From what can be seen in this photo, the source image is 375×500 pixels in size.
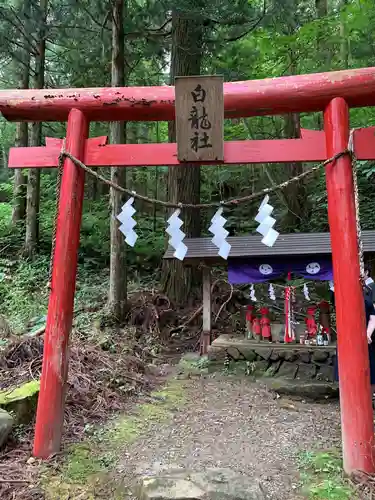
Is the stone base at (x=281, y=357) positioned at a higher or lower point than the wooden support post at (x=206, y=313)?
lower

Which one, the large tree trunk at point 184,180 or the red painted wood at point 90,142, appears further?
the large tree trunk at point 184,180

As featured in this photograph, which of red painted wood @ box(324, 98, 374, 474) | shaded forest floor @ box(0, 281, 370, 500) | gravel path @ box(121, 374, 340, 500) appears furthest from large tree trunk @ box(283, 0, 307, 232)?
red painted wood @ box(324, 98, 374, 474)

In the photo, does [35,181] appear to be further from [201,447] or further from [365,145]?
[365,145]

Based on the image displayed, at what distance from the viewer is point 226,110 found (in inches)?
164

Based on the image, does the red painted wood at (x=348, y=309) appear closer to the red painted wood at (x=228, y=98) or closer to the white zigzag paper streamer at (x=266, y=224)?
the red painted wood at (x=228, y=98)

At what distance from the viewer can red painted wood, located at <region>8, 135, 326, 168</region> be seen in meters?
4.03

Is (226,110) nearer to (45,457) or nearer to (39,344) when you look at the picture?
(45,457)

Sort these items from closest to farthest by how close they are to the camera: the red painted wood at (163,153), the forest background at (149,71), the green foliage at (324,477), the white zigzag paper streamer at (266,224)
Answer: the green foliage at (324,477)
the red painted wood at (163,153)
the white zigzag paper streamer at (266,224)
the forest background at (149,71)

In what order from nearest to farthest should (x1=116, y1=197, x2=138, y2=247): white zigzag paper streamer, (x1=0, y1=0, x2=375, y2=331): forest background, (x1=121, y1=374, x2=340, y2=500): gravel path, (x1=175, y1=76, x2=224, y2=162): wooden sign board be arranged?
(x1=121, y1=374, x2=340, y2=500): gravel path
(x1=175, y1=76, x2=224, y2=162): wooden sign board
(x1=116, y1=197, x2=138, y2=247): white zigzag paper streamer
(x1=0, y1=0, x2=375, y2=331): forest background

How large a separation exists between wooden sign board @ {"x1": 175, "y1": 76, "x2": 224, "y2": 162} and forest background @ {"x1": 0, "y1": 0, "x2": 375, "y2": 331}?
173 inches

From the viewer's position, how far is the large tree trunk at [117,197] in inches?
327

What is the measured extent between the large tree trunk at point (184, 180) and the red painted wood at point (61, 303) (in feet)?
19.1

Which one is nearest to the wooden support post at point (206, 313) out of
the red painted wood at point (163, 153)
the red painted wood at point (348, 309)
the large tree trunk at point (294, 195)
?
the red painted wood at point (163, 153)

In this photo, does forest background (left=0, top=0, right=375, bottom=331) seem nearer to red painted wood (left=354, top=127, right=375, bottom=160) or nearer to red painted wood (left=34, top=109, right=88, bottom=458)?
red painted wood (left=34, top=109, right=88, bottom=458)
